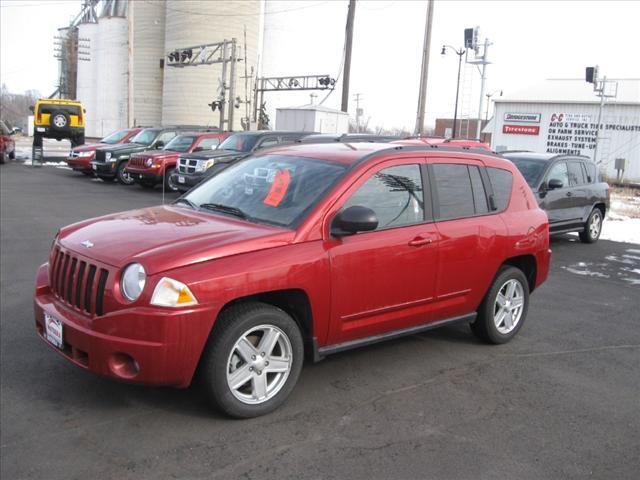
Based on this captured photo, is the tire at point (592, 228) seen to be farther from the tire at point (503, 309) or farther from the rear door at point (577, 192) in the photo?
the tire at point (503, 309)

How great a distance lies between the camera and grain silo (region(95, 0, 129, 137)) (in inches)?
2279

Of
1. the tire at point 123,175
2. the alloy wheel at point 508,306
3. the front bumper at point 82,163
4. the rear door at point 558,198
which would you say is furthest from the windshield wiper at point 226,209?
the front bumper at point 82,163

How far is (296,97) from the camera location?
2066 inches

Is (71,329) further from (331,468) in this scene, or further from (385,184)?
(385,184)

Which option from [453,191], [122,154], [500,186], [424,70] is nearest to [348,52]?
[424,70]

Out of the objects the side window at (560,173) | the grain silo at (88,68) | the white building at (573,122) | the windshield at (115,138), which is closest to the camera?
the side window at (560,173)

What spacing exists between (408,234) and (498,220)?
1.23m

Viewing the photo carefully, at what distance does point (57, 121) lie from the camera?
2647cm

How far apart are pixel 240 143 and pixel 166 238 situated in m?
13.2

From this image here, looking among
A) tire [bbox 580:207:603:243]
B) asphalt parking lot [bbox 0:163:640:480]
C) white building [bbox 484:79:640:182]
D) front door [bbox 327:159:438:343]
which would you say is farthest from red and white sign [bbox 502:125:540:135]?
front door [bbox 327:159:438:343]

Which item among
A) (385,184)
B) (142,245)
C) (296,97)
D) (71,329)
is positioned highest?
(296,97)

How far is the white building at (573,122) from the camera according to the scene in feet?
105

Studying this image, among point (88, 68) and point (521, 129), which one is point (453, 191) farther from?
point (88, 68)

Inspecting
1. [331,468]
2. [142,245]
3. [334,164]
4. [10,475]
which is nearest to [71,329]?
[142,245]
